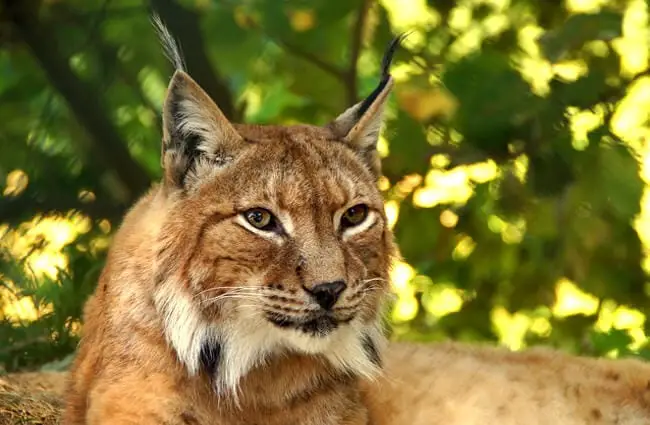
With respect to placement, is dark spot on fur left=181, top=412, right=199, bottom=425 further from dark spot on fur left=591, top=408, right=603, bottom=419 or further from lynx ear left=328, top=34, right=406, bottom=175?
dark spot on fur left=591, top=408, right=603, bottom=419

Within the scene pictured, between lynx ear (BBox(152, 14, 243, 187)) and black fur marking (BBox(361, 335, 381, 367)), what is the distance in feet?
2.40

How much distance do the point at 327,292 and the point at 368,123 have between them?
0.77 meters

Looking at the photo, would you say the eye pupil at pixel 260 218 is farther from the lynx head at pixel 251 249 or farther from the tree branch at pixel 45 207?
the tree branch at pixel 45 207

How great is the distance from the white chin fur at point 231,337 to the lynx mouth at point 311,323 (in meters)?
0.02

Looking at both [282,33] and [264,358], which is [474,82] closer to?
[282,33]

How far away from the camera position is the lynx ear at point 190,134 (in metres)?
3.47

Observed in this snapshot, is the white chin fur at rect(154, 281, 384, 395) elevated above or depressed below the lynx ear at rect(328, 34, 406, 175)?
below

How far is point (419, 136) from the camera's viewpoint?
527 cm

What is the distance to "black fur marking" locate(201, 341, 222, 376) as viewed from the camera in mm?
3482

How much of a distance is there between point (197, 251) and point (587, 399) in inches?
67.9

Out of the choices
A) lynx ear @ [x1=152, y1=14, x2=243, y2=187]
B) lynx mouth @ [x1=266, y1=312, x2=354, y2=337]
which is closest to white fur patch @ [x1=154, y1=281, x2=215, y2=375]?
lynx mouth @ [x1=266, y1=312, x2=354, y2=337]

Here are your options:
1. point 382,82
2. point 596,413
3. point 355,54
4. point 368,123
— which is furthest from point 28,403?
point 355,54

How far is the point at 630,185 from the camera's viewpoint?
4816 mm

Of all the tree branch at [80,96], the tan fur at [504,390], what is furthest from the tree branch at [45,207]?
the tan fur at [504,390]
